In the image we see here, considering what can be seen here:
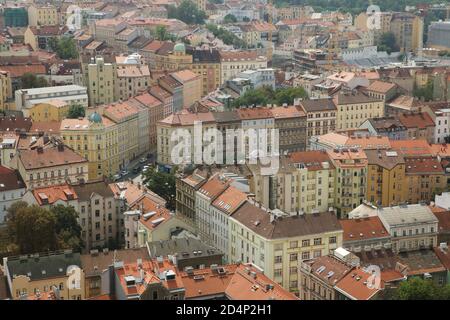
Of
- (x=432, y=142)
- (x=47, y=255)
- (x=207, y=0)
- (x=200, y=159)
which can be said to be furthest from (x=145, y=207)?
(x=207, y=0)

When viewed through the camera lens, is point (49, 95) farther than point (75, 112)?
Yes

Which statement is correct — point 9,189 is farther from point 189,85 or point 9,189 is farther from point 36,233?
point 189,85

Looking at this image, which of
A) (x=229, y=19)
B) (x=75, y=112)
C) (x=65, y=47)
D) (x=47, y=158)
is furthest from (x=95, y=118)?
(x=229, y=19)

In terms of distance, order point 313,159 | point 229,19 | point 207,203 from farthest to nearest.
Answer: point 229,19
point 313,159
point 207,203

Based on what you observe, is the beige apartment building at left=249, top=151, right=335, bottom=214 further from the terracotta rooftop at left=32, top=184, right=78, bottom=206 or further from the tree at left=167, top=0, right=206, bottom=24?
the tree at left=167, top=0, right=206, bottom=24

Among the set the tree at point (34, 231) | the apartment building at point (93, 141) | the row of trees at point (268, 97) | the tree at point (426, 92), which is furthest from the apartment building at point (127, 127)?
the tree at point (426, 92)

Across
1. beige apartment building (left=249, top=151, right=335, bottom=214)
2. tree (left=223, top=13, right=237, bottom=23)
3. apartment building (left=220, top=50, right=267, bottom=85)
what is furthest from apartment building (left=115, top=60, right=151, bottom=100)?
tree (left=223, top=13, right=237, bottom=23)

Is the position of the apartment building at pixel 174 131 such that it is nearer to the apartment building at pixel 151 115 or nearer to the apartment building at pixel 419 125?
the apartment building at pixel 151 115
